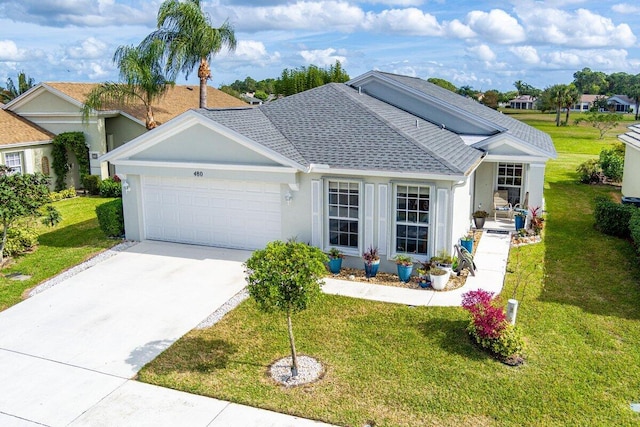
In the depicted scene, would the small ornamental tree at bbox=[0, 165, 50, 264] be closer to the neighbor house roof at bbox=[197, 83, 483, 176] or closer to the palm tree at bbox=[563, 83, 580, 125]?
the neighbor house roof at bbox=[197, 83, 483, 176]

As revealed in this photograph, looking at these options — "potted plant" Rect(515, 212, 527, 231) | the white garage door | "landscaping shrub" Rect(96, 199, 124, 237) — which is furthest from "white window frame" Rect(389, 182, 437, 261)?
"landscaping shrub" Rect(96, 199, 124, 237)

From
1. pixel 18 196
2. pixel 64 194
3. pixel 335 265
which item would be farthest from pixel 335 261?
pixel 64 194

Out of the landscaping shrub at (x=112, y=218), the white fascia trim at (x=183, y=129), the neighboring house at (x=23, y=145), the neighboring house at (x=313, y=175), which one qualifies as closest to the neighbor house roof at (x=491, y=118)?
the neighboring house at (x=313, y=175)

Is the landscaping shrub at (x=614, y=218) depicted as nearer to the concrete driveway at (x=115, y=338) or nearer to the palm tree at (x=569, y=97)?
the concrete driveway at (x=115, y=338)

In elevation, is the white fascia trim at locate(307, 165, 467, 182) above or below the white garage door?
above

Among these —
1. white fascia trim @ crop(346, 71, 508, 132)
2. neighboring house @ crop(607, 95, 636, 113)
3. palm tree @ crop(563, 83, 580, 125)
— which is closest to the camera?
white fascia trim @ crop(346, 71, 508, 132)

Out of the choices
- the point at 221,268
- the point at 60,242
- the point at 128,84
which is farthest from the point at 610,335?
the point at 128,84
